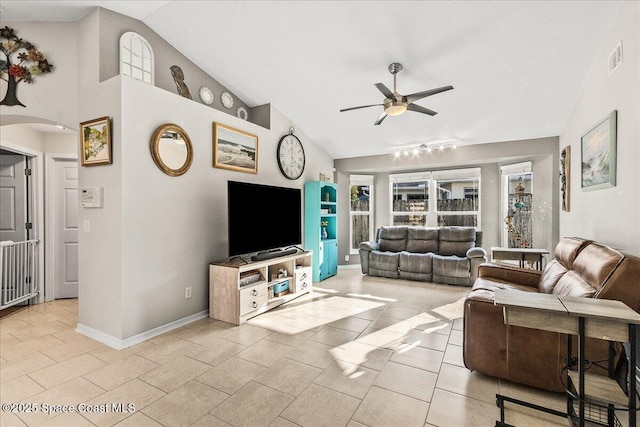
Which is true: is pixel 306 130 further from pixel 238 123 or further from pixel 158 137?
pixel 158 137

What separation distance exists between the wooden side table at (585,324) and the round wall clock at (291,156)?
12.3ft

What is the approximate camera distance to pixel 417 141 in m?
5.39

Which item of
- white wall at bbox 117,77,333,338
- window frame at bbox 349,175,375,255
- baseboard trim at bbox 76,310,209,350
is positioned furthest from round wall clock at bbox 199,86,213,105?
window frame at bbox 349,175,375,255

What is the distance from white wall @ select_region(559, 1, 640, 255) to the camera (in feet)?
7.09

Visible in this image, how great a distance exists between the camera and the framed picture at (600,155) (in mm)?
2512

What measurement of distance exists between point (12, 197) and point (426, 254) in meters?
6.46

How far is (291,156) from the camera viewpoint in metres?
5.01

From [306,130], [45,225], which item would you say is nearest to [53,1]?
[45,225]

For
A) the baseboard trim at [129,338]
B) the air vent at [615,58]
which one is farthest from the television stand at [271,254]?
the air vent at [615,58]

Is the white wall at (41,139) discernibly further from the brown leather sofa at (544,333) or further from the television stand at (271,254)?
the brown leather sofa at (544,333)

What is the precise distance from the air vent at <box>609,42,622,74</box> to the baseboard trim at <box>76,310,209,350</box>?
15.6ft

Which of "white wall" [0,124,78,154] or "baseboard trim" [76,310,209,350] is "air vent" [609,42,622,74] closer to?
"baseboard trim" [76,310,209,350]

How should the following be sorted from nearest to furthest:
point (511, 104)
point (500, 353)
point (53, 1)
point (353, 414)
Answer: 1. point (353, 414)
2. point (500, 353)
3. point (53, 1)
4. point (511, 104)

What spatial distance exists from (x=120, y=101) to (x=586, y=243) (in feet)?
14.5
